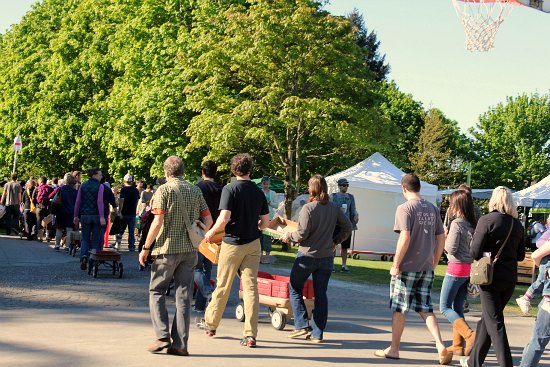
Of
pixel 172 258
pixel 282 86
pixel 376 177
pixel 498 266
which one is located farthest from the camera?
pixel 282 86

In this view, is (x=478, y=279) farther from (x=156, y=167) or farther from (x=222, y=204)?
(x=156, y=167)

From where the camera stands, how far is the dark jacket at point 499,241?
8.00 m

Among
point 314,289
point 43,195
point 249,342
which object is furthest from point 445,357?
point 43,195

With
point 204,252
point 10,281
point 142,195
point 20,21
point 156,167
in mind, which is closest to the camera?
point 204,252

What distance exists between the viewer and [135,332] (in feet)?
32.3

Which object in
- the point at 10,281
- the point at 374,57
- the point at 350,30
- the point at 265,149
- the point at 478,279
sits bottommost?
the point at 10,281

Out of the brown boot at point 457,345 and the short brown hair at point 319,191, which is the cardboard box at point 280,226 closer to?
the short brown hair at point 319,191

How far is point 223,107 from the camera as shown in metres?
35.4

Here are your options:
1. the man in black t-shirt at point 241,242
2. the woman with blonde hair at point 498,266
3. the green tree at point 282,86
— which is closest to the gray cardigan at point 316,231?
the man in black t-shirt at point 241,242

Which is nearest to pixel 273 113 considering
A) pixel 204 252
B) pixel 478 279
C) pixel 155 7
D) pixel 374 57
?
pixel 155 7

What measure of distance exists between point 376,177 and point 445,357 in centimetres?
2140

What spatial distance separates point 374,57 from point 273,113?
40.3m

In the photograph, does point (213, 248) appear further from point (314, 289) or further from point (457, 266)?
point (457, 266)

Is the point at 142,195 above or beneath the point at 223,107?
beneath
